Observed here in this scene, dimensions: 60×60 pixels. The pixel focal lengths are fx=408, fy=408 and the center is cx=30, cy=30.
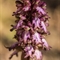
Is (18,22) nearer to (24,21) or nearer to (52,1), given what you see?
(24,21)

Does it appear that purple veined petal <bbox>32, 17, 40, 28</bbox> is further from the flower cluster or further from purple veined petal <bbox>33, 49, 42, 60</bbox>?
purple veined petal <bbox>33, 49, 42, 60</bbox>

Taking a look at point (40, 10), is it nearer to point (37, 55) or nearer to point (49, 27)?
point (37, 55)

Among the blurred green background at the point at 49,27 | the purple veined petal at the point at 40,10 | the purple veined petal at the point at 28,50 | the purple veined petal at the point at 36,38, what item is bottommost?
the blurred green background at the point at 49,27

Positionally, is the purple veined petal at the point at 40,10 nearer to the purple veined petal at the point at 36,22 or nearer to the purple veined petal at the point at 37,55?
the purple veined petal at the point at 36,22

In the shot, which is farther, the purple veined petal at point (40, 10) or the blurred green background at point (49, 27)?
the blurred green background at point (49, 27)

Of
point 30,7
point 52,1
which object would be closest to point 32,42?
point 30,7

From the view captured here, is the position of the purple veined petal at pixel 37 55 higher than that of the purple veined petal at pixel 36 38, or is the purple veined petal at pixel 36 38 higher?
the purple veined petal at pixel 36 38

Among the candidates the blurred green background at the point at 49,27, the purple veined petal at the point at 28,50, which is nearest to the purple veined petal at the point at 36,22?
the purple veined petal at the point at 28,50
